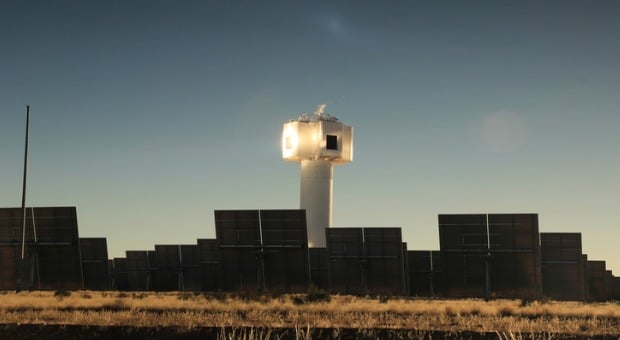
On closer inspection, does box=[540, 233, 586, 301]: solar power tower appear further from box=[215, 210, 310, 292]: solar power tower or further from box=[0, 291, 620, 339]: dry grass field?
box=[215, 210, 310, 292]: solar power tower

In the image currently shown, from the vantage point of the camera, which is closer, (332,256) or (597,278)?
(332,256)

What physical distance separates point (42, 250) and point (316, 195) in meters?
35.3

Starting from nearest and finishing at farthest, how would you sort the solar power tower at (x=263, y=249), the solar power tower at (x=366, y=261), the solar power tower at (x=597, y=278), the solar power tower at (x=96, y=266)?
the solar power tower at (x=263, y=249) → the solar power tower at (x=366, y=261) → the solar power tower at (x=96, y=266) → the solar power tower at (x=597, y=278)

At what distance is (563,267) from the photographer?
44.9m

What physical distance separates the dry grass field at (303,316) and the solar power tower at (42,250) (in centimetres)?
805

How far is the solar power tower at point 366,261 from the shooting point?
3922 centimetres

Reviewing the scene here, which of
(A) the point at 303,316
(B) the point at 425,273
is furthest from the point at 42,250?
(B) the point at 425,273

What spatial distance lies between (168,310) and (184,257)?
83.8ft

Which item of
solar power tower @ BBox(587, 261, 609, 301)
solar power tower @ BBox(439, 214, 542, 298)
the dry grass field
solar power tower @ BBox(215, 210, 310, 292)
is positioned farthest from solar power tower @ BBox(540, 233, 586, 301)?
solar power tower @ BBox(215, 210, 310, 292)

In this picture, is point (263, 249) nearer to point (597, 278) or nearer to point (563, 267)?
point (563, 267)

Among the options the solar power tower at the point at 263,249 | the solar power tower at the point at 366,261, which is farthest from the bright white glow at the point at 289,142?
the solar power tower at the point at 263,249

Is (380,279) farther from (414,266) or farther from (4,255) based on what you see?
(4,255)

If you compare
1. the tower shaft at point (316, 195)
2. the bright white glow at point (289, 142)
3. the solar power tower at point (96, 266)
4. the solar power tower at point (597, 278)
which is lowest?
the solar power tower at point (597, 278)

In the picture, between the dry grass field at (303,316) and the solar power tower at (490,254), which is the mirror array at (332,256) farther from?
the dry grass field at (303,316)
